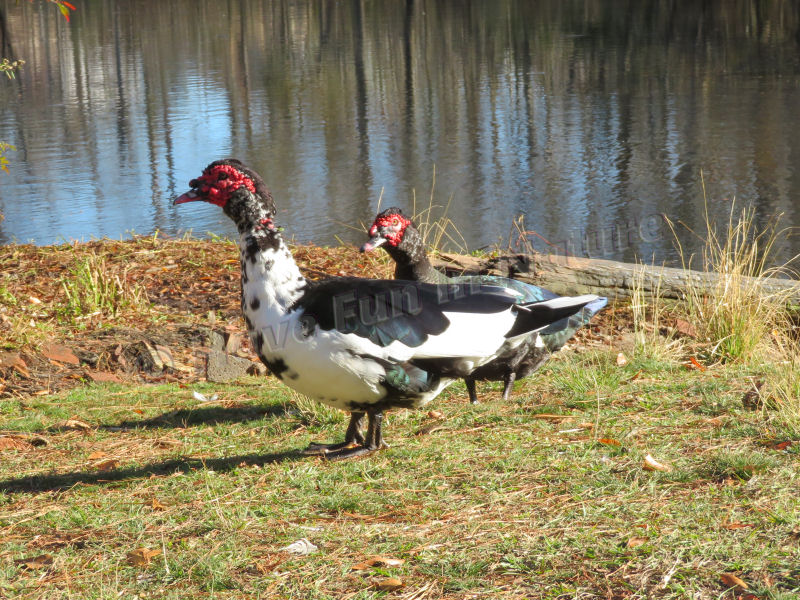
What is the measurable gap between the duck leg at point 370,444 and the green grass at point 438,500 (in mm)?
74

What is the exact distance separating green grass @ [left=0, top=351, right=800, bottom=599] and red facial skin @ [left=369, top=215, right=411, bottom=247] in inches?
41.7

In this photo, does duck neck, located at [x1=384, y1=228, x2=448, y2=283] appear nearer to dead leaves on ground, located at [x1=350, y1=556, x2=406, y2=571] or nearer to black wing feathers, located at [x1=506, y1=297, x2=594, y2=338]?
black wing feathers, located at [x1=506, y1=297, x2=594, y2=338]

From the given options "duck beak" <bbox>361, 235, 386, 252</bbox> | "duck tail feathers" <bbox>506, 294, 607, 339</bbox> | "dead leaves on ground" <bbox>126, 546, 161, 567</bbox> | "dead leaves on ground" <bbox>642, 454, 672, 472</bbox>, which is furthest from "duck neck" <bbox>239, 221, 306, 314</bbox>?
"dead leaves on ground" <bbox>642, 454, 672, 472</bbox>

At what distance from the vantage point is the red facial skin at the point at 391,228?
5246 mm

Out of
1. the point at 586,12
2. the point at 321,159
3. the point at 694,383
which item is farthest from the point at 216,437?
the point at 586,12

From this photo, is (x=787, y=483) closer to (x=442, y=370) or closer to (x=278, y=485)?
(x=442, y=370)

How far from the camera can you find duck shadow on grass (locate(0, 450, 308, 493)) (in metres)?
3.82

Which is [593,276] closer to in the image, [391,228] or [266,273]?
[391,228]

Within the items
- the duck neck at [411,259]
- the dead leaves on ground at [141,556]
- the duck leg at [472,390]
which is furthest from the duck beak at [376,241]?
the dead leaves on ground at [141,556]

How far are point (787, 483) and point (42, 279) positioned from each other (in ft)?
19.3

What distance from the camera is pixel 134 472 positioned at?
396 cm

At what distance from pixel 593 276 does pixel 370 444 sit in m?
3.10

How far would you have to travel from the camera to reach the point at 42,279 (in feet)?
23.6

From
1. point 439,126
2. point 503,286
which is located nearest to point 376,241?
point 503,286
